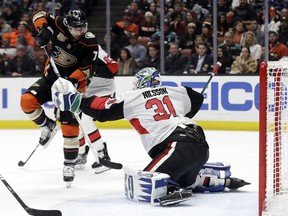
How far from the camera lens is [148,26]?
9.11 m

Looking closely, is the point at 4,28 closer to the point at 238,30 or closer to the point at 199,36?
the point at 199,36

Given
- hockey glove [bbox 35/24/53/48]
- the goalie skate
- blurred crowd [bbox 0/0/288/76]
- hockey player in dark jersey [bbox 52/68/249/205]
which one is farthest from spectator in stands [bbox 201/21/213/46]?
the goalie skate

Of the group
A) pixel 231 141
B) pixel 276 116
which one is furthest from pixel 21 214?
pixel 231 141

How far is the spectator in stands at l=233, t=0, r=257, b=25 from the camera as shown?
27.8ft

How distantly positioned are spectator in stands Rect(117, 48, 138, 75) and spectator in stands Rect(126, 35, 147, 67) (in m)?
0.06

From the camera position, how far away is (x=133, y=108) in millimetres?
4398

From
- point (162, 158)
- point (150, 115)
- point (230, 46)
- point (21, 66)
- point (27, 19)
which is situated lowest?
point (162, 158)

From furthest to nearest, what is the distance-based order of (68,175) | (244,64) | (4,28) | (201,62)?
(4,28)
(201,62)
(244,64)
(68,175)

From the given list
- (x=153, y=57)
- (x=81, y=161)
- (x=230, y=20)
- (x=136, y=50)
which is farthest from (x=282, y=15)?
(x=81, y=161)

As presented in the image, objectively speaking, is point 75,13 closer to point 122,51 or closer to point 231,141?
point 231,141

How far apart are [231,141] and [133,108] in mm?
3126

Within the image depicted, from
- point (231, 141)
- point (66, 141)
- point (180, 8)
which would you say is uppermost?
point (180, 8)

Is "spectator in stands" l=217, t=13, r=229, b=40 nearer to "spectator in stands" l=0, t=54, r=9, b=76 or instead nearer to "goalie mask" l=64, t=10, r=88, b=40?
"spectator in stands" l=0, t=54, r=9, b=76

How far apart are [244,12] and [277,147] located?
187 inches
